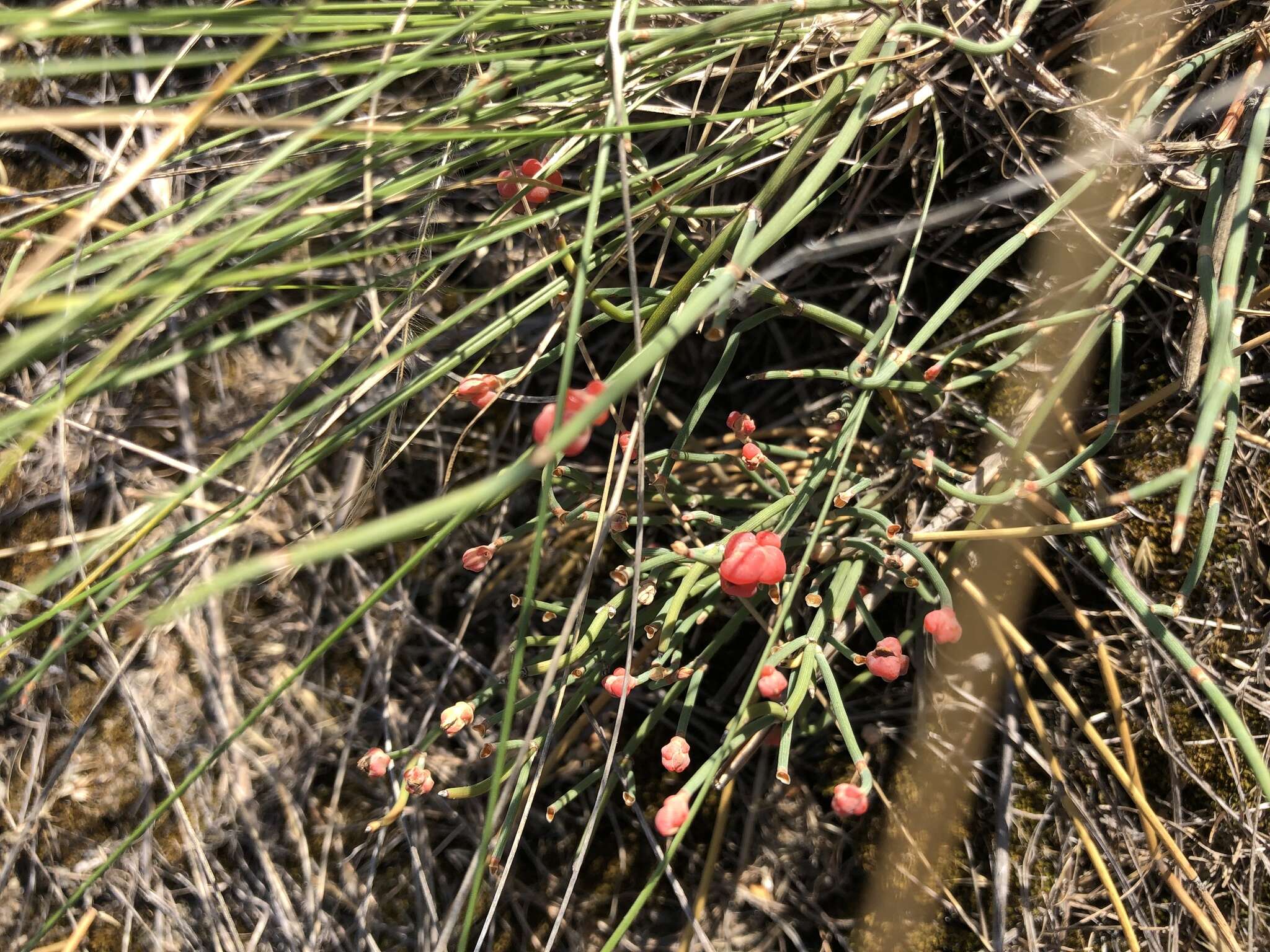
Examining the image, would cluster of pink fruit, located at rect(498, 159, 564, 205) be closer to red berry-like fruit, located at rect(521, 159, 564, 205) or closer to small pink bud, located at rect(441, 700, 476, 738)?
red berry-like fruit, located at rect(521, 159, 564, 205)

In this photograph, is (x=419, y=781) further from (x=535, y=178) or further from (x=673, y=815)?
(x=535, y=178)

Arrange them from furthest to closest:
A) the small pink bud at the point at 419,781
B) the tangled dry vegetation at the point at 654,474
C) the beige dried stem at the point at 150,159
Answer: the small pink bud at the point at 419,781
the tangled dry vegetation at the point at 654,474
the beige dried stem at the point at 150,159

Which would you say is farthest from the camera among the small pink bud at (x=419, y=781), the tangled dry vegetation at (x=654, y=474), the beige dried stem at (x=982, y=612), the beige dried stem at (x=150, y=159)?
the beige dried stem at (x=982, y=612)

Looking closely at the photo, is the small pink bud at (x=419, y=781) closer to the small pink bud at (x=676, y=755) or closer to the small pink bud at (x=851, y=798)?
the small pink bud at (x=676, y=755)

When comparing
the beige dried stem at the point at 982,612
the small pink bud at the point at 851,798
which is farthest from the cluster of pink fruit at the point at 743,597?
the beige dried stem at the point at 982,612

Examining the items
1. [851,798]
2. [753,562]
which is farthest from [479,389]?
[851,798]

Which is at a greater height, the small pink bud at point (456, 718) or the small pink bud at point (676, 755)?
the small pink bud at point (456, 718)

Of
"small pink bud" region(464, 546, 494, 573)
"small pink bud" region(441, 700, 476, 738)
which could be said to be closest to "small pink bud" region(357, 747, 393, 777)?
"small pink bud" region(441, 700, 476, 738)
